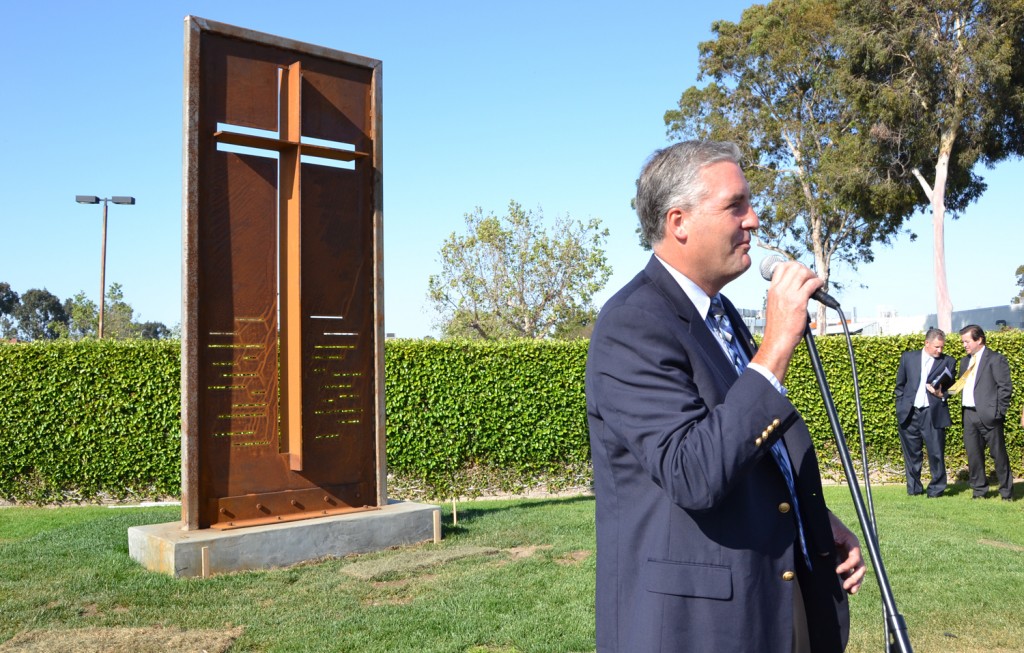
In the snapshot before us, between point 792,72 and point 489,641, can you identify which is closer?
point 489,641

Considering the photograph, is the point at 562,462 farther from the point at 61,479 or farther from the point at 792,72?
the point at 792,72

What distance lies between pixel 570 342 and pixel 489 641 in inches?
345

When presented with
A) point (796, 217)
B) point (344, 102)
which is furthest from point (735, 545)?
point (796, 217)

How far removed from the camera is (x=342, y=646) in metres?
4.94

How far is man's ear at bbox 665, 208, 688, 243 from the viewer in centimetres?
227

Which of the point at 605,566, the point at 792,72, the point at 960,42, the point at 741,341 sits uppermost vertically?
the point at 792,72

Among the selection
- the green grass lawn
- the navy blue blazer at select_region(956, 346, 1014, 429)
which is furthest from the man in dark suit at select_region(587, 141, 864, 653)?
the navy blue blazer at select_region(956, 346, 1014, 429)

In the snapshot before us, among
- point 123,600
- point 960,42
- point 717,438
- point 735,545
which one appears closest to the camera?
point 717,438

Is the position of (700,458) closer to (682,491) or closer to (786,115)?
(682,491)

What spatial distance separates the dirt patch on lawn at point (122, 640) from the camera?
16.1 feet

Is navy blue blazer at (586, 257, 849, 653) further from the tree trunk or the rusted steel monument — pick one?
the tree trunk

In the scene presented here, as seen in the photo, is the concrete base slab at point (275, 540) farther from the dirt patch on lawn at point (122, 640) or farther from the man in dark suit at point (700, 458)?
the man in dark suit at point (700, 458)

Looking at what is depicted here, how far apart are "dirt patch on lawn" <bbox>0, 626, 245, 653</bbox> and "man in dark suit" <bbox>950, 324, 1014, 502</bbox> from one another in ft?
31.7

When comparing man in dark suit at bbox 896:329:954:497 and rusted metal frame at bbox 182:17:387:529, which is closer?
rusted metal frame at bbox 182:17:387:529
